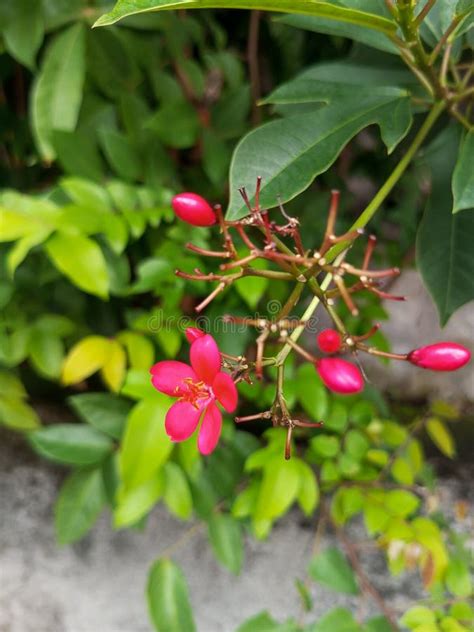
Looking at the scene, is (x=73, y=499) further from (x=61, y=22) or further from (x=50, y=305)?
(x=61, y=22)

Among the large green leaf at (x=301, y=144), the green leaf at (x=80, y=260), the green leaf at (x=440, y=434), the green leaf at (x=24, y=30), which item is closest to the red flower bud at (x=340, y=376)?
the large green leaf at (x=301, y=144)

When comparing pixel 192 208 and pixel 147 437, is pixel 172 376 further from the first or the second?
pixel 147 437

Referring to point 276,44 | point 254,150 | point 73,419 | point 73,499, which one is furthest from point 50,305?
point 254,150

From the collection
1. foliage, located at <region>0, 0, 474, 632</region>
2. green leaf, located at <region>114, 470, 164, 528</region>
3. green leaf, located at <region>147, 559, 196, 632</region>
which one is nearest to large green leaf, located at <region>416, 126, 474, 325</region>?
foliage, located at <region>0, 0, 474, 632</region>

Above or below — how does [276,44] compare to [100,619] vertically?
above

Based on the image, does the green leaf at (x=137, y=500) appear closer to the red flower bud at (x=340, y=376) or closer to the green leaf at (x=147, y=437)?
the green leaf at (x=147, y=437)

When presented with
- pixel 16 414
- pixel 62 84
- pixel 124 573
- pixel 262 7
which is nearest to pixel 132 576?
pixel 124 573

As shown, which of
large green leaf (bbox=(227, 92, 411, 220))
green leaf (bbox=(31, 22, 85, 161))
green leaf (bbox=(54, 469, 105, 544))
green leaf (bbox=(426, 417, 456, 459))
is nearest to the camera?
large green leaf (bbox=(227, 92, 411, 220))

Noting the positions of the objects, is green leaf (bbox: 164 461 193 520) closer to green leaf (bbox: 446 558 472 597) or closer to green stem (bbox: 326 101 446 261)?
green leaf (bbox: 446 558 472 597)
